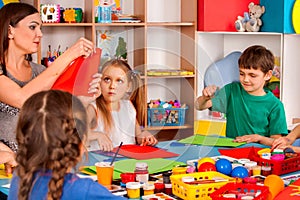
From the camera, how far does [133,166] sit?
74.8 inches

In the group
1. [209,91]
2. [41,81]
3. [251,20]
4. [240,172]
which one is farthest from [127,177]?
[251,20]

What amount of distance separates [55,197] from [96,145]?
3.27 feet

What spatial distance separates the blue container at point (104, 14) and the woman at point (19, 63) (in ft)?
4.47

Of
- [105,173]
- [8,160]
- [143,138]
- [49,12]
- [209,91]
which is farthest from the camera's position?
[49,12]

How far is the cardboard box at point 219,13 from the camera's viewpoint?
3.74 metres

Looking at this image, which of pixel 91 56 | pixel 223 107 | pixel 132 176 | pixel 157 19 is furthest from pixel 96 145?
pixel 157 19

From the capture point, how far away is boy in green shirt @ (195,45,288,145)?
8.43 feet

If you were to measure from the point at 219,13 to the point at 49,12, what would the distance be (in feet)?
3.72

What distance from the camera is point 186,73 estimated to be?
3.79 m

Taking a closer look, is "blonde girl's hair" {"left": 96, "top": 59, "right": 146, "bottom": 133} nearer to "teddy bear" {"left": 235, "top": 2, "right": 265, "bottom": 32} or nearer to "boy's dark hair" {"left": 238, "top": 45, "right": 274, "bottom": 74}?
"boy's dark hair" {"left": 238, "top": 45, "right": 274, "bottom": 74}

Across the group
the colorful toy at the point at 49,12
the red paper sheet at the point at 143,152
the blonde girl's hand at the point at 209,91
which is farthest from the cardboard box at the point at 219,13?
the red paper sheet at the point at 143,152

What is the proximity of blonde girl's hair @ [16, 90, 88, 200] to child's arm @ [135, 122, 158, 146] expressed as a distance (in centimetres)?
104

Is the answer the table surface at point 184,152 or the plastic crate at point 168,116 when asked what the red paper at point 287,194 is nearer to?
the table surface at point 184,152

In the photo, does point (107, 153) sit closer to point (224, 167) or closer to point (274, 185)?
point (224, 167)
